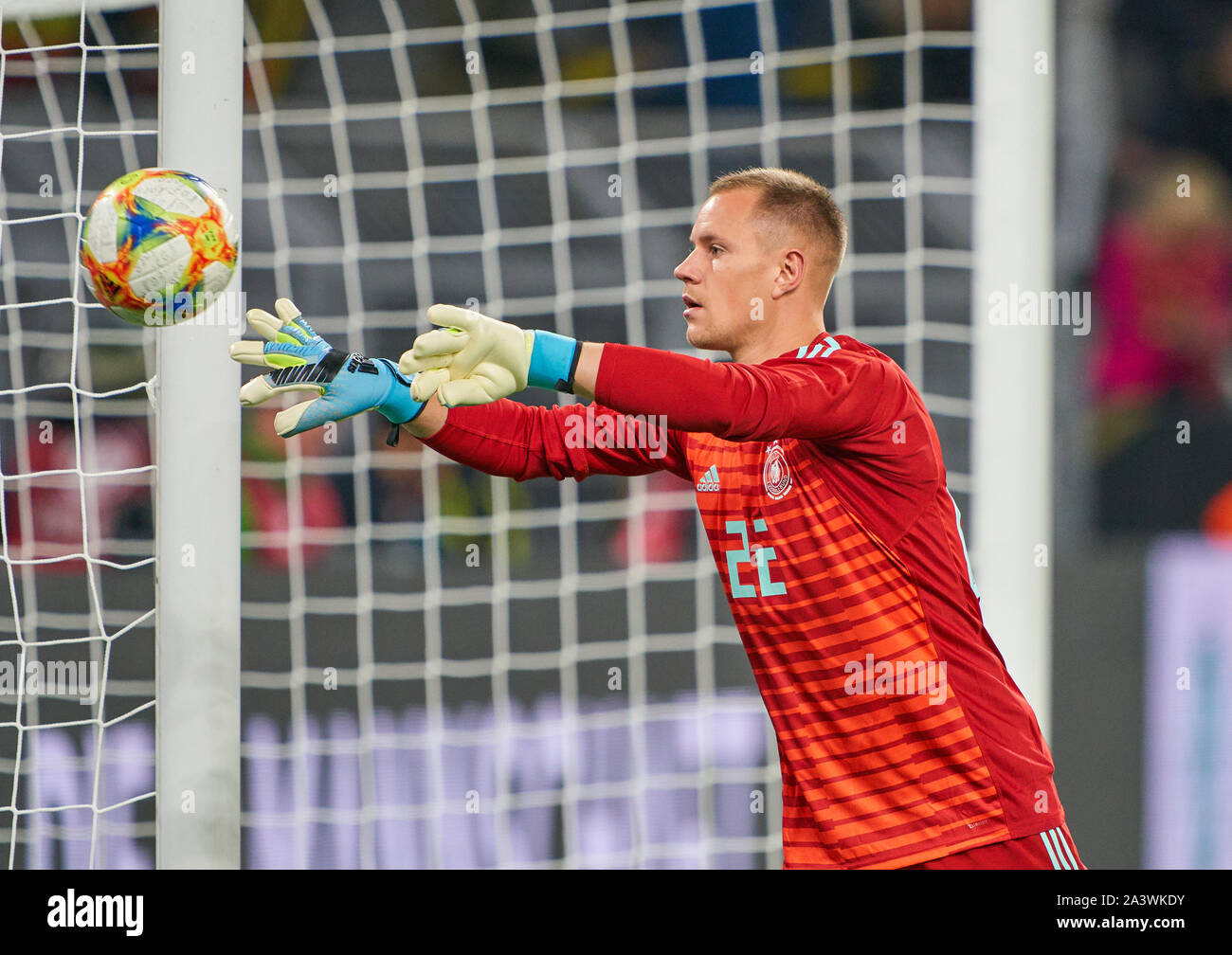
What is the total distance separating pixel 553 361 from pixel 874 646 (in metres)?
0.79

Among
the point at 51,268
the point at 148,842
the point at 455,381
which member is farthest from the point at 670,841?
the point at 51,268

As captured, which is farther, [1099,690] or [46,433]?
[46,433]

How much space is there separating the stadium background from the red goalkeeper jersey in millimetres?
1168

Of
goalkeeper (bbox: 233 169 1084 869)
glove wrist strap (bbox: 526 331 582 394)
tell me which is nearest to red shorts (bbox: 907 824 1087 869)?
goalkeeper (bbox: 233 169 1084 869)

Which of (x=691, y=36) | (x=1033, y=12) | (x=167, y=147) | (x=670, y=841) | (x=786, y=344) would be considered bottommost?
(x=670, y=841)

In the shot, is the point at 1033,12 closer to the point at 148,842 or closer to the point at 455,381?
the point at 455,381

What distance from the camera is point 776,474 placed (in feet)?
8.00

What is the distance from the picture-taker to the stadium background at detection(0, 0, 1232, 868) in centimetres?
360

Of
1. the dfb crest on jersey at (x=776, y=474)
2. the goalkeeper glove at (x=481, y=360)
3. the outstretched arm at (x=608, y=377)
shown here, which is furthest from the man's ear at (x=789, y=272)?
the goalkeeper glove at (x=481, y=360)

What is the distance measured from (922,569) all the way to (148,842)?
2.60 m

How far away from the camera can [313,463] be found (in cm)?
491

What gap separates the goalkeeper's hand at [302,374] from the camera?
228 centimetres

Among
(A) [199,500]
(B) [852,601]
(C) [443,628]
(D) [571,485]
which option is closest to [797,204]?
(B) [852,601]

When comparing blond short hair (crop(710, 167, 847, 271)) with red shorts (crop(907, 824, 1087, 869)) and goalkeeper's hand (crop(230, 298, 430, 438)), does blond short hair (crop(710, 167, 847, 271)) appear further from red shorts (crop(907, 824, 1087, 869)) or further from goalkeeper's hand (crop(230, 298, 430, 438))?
red shorts (crop(907, 824, 1087, 869))
